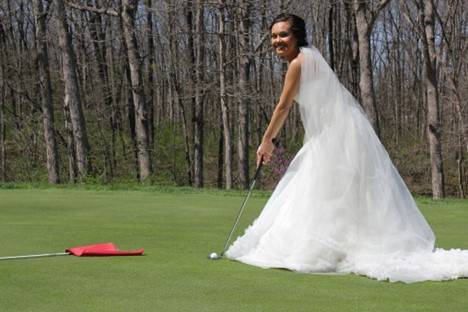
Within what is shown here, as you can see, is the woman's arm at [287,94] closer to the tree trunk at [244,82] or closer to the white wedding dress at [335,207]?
the white wedding dress at [335,207]

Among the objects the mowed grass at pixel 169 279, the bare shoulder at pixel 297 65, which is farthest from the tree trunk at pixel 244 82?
the bare shoulder at pixel 297 65

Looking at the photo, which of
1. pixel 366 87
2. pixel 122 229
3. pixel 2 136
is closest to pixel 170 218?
pixel 122 229

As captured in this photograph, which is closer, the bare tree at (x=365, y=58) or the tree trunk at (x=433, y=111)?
the bare tree at (x=365, y=58)

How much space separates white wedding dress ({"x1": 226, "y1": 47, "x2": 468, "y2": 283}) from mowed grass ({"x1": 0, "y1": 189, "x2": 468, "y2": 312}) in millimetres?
254

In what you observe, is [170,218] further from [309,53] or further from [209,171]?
[209,171]

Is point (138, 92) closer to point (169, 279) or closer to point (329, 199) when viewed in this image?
point (329, 199)

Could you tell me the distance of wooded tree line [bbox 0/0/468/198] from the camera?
72.3ft

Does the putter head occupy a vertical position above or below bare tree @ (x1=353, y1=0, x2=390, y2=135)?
below

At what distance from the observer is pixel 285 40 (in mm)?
5496

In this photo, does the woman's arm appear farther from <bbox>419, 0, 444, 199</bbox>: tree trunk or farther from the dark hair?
<bbox>419, 0, 444, 199</bbox>: tree trunk

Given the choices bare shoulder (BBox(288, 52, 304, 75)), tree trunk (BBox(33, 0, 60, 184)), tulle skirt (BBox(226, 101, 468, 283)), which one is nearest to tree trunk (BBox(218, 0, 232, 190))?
tree trunk (BBox(33, 0, 60, 184))

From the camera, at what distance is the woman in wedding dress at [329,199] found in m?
5.05

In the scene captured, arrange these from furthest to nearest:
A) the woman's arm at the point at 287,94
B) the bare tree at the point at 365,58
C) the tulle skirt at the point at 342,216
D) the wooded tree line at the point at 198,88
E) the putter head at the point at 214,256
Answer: the wooded tree line at the point at 198,88, the bare tree at the point at 365,58, the woman's arm at the point at 287,94, the putter head at the point at 214,256, the tulle skirt at the point at 342,216

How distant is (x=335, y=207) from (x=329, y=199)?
0.07m
